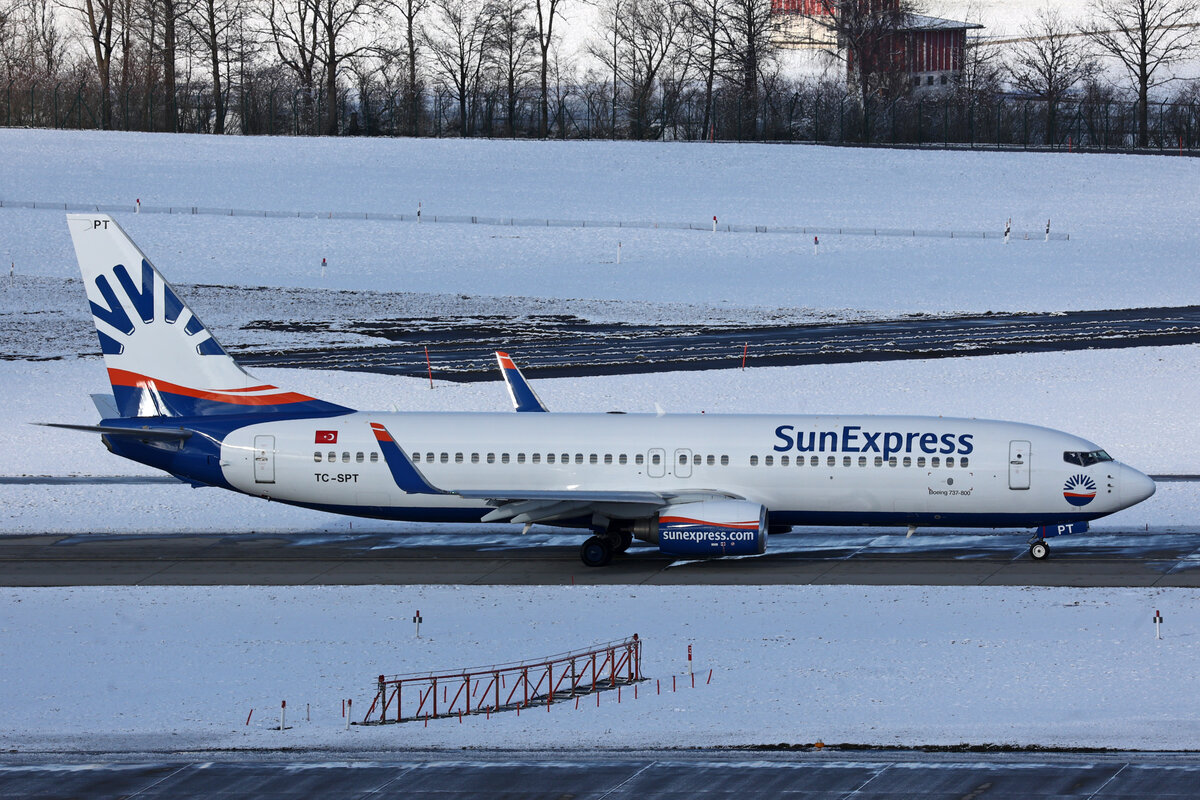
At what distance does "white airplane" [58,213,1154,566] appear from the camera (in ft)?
115

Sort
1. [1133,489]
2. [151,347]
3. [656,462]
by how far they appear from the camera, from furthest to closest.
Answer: [151,347] < [656,462] < [1133,489]

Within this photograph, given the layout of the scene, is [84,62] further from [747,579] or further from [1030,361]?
[747,579]

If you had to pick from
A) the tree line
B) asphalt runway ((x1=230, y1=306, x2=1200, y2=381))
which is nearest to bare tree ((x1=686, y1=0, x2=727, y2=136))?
the tree line

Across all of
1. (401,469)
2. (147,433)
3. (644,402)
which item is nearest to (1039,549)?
(401,469)

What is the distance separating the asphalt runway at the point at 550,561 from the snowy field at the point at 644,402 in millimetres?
1235

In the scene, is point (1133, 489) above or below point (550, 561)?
above

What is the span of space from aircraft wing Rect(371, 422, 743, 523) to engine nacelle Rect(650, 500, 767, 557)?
854mm

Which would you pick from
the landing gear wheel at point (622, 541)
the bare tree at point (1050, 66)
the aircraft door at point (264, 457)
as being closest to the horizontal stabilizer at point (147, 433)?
the aircraft door at point (264, 457)

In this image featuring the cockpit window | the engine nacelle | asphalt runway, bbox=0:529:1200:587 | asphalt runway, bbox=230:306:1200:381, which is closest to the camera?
asphalt runway, bbox=0:529:1200:587

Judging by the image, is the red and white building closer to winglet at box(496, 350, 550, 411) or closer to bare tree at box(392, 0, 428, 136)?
bare tree at box(392, 0, 428, 136)

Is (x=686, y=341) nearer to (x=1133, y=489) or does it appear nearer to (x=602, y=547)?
(x=602, y=547)

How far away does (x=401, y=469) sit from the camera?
110ft

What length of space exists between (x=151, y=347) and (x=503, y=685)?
15.8 meters

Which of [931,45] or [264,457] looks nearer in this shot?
[264,457]
